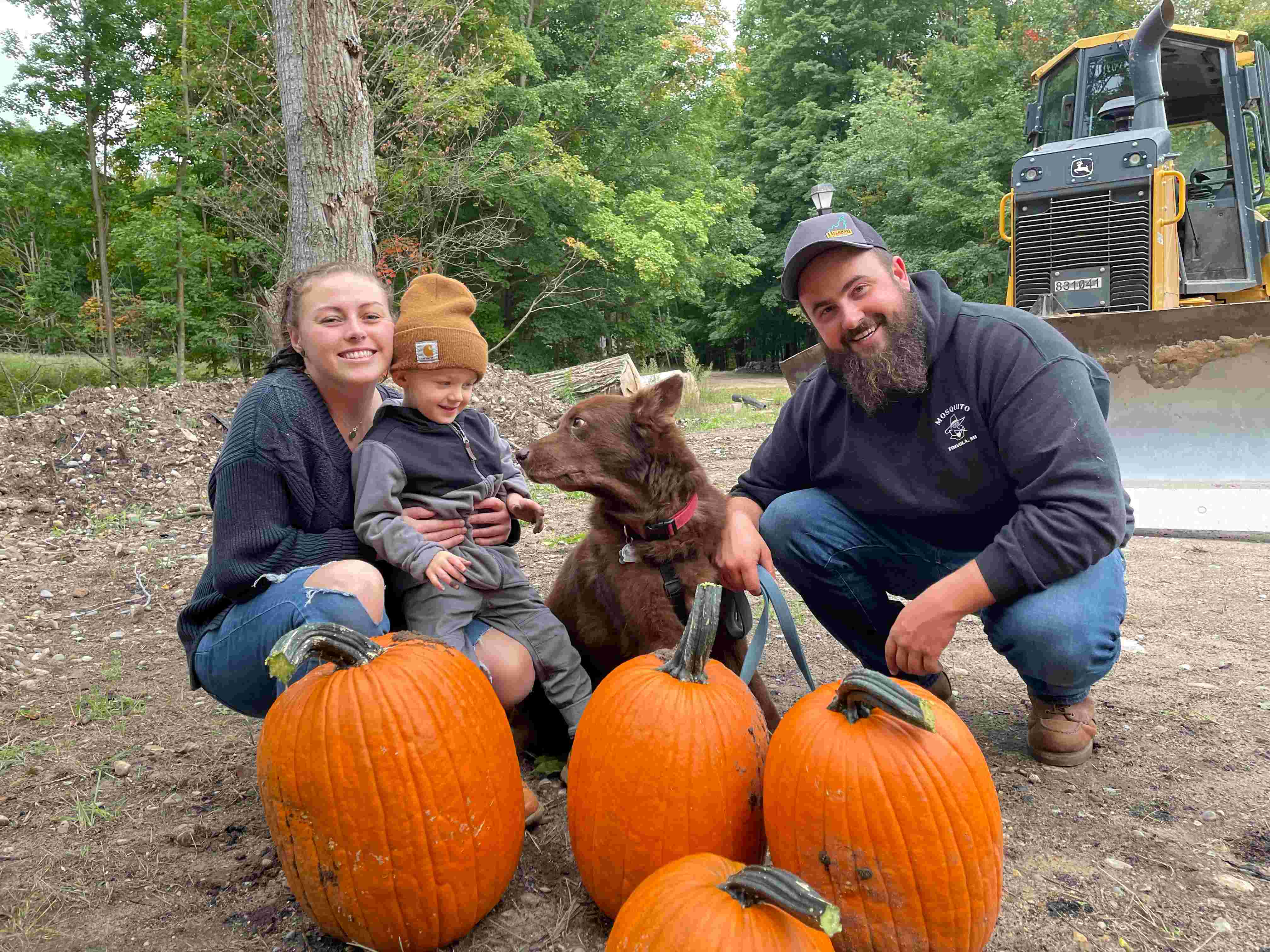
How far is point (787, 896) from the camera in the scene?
1.19 metres

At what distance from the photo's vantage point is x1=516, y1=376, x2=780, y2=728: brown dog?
278 centimetres

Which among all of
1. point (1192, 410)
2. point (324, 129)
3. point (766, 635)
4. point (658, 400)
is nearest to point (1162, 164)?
point (1192, 410)

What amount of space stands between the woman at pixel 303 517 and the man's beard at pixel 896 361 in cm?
141

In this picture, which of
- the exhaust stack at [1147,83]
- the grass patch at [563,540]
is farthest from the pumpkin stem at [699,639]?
the exhaust stack at [1147,83]

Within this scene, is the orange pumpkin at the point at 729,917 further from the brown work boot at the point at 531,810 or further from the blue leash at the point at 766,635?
the brown work boot at the point at 531,810

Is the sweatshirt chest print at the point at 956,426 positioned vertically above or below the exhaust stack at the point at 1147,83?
below

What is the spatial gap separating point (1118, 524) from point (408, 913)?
7.43ft

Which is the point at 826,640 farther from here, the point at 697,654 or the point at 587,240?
the point at 587,240

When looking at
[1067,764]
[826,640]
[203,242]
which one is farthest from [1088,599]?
[203,242]

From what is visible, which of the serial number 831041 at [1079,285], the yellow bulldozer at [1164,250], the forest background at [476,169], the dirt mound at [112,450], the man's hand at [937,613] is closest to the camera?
the man's hand at [937,613]

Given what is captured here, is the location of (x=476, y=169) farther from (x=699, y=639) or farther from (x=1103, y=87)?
(x=699, y=639)

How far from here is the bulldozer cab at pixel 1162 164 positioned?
22.1ft

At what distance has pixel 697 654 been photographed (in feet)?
5.99

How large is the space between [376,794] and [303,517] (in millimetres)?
1115
